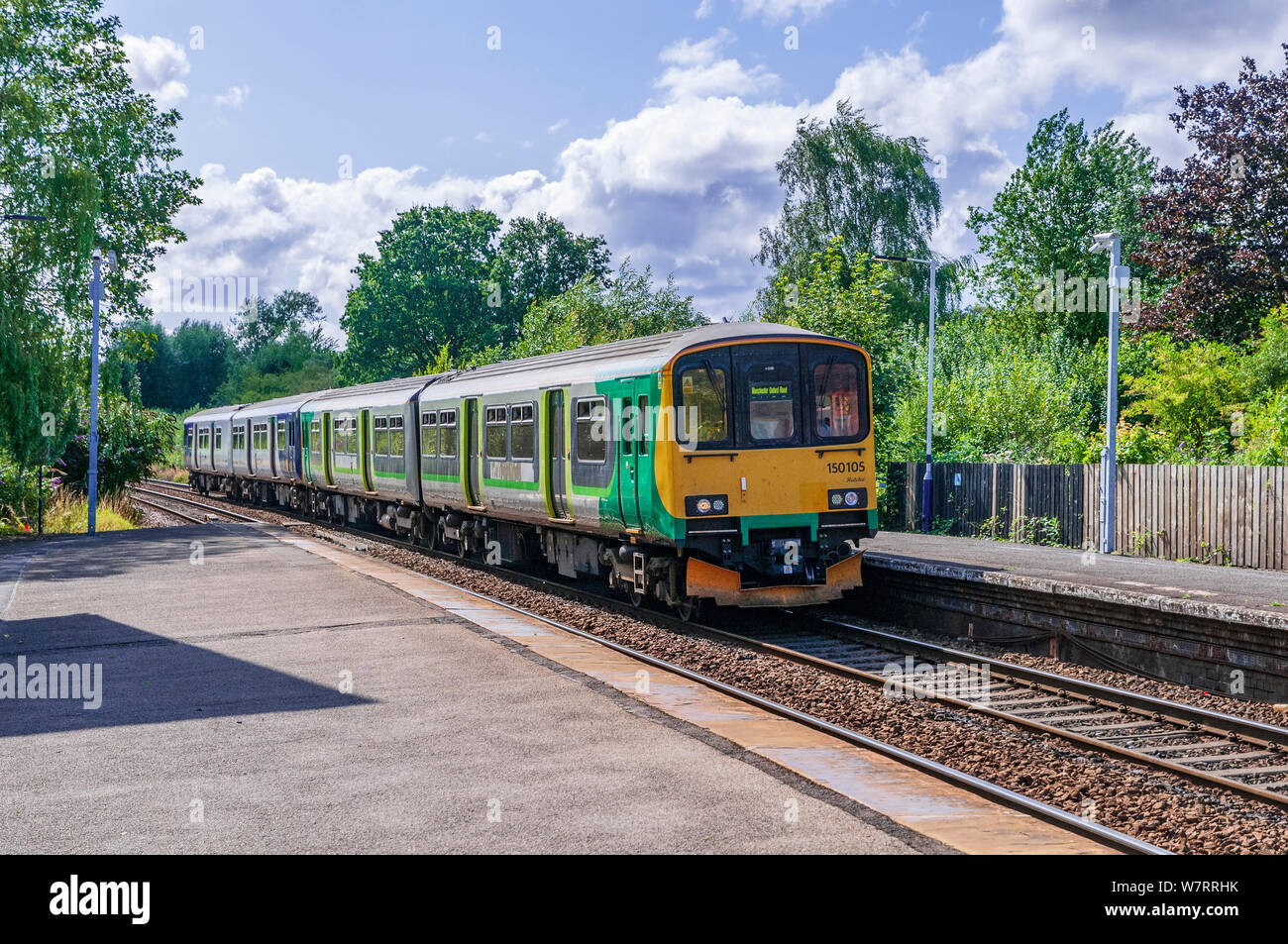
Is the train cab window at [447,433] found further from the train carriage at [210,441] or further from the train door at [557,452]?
the train carriage at [210,441]

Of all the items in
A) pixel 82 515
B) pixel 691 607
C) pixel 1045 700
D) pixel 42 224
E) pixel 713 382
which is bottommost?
pixel 1045 700

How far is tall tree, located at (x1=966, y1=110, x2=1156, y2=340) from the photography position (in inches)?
1720

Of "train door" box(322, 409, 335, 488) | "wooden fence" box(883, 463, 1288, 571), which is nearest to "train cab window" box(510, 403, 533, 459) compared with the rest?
"wooden fence" box(883, 463, 1288, 571)

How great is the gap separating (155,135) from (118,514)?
1434cm

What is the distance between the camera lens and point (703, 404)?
1323 cm

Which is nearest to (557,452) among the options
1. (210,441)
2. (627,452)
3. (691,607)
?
(627,452)

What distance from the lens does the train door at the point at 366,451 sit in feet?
85.7

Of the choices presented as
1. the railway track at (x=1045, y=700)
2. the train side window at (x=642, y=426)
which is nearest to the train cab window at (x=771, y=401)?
the train side window at (x=642, y=426)

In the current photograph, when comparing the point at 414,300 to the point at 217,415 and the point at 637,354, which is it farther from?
the point at 637,354

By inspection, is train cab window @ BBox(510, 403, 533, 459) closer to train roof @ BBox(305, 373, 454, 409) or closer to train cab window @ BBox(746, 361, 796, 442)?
train cab window @ BBox(746, 361, 796, 442)

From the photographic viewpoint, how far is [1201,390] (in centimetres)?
2502

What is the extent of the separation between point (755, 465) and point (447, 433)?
8961mm
